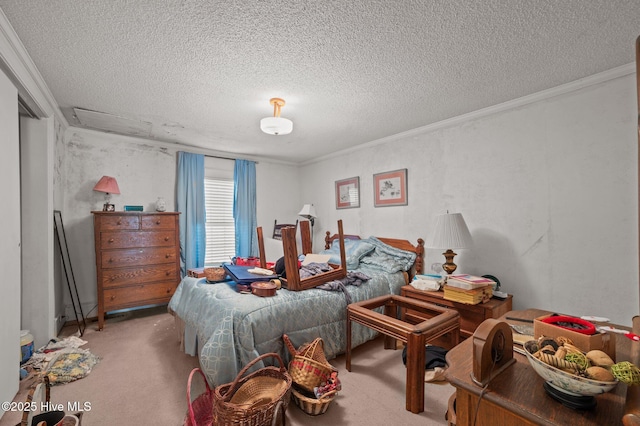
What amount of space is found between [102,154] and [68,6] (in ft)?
8.63

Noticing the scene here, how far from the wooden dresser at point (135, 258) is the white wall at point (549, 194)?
129 inches

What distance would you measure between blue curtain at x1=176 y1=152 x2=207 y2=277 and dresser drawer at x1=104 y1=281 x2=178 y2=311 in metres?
0.52

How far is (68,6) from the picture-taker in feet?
4.80

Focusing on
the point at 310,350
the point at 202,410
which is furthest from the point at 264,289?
the point at 202,410

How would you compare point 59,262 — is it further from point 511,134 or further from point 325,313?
point 511,134

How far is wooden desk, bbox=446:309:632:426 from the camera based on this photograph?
70 cm

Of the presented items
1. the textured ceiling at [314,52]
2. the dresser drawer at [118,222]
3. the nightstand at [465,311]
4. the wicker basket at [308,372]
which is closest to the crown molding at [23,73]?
the textured ceiling at [314,52]

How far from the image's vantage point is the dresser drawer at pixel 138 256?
319 cm

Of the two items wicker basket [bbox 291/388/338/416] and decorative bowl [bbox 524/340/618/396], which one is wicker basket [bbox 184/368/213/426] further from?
decorative bowl [bbox 524/340/618/396]

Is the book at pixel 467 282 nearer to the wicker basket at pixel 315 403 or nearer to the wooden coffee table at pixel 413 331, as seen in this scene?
the wooden coffee table at pixel 413 331

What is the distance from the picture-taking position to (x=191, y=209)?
4.13m

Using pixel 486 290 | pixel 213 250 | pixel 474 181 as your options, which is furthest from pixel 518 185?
pixel 213 250

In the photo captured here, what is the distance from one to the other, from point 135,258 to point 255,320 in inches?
92.2

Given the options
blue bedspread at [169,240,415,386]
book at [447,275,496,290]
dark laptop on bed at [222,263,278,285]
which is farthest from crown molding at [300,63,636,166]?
dark laptop on bed at [222,263,278,285]
